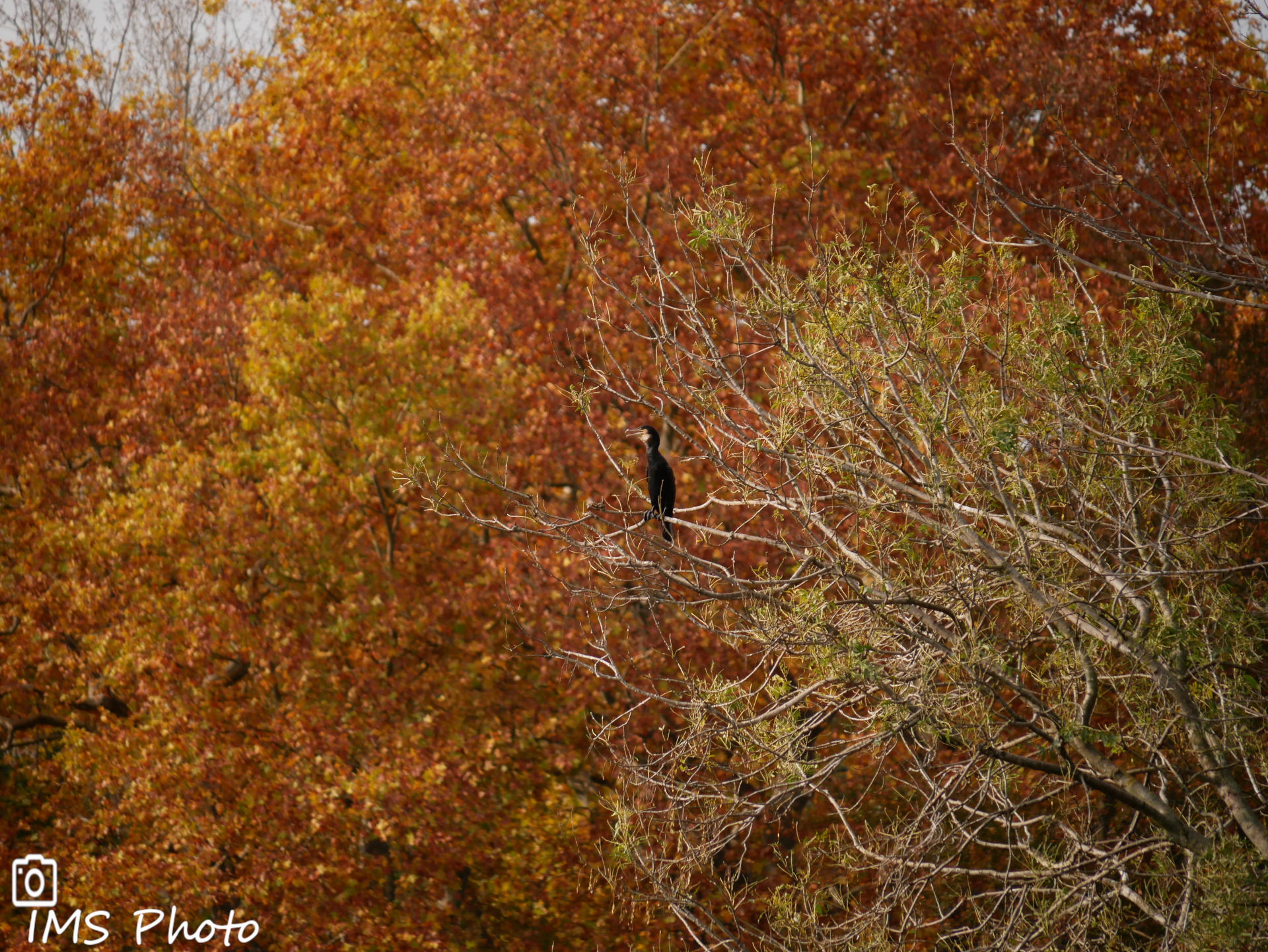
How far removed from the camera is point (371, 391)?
43.7 feet

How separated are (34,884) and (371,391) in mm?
6767

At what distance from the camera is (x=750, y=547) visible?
14.2 metres

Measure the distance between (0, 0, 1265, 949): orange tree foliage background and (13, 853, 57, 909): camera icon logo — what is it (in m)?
0.25

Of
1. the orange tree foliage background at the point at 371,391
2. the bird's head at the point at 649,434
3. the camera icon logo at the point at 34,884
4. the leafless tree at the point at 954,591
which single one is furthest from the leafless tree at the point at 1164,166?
the camera icon logo at the point at 34,884

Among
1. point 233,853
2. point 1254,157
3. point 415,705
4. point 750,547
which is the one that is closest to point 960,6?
point 1254,157

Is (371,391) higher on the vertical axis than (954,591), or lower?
higher

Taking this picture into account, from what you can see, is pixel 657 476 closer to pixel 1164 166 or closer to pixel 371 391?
pixel 371 391

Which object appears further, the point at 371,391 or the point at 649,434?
the point at 371,391

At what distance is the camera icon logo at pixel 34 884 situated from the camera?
1360 cm

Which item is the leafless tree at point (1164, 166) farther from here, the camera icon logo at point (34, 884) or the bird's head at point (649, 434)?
the camera icon logo at point (34, 884)

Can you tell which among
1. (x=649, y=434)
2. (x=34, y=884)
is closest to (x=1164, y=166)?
(x=649, y=434)

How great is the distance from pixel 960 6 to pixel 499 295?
9.88 meters

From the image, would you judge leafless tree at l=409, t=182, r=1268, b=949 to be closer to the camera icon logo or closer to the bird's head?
the bird's head

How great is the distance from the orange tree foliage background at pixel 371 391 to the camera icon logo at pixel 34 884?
0.25 m
